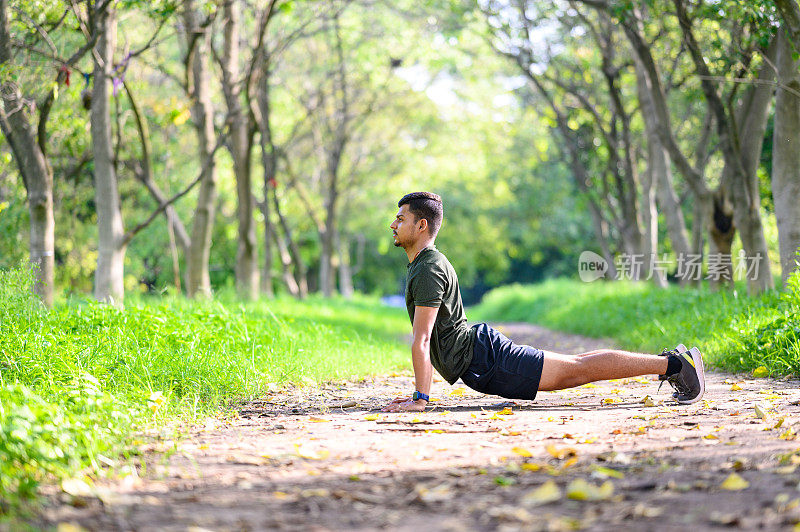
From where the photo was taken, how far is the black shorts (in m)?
5.70

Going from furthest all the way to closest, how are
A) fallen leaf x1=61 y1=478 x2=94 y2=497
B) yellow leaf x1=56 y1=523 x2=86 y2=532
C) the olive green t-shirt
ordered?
1. the olive green t-shirt
2. fallen leaf x1=61 y1=478 x2=94 y2=497
3. yellow leaf x1=56 y1=523 x2=86 y2=532

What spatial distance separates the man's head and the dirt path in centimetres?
122

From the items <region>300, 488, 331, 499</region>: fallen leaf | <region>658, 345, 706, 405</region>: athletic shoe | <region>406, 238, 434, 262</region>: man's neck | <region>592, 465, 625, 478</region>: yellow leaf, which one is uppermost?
<region>406, 238, 434, 262</region>: man's neck

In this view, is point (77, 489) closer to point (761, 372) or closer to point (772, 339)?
point (761, 372)

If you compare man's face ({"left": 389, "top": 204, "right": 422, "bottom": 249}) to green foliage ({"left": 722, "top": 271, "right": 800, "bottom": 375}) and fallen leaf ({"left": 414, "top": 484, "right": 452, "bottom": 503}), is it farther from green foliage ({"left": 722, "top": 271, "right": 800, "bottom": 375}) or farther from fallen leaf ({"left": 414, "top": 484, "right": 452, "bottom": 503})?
green foliage ({"left": 722, "top": 271, "right": 800, "bottom": 375})

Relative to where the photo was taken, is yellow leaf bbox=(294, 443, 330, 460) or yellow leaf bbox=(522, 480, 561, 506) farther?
yellow leaf bbox=(294, 443, 330, 460)

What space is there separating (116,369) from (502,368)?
2.61m

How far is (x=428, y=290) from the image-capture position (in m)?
5.54

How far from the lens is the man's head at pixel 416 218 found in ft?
18.9

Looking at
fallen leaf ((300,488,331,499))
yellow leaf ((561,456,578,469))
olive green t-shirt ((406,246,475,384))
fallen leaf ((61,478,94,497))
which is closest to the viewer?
fallen leaf ((61,478,94,497))

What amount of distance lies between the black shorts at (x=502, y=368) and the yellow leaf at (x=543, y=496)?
8.00 feet

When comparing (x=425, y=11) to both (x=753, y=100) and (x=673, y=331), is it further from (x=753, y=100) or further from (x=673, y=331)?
(x=673, y=331)

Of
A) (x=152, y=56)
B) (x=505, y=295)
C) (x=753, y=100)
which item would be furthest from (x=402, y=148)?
(x=753, y=100)

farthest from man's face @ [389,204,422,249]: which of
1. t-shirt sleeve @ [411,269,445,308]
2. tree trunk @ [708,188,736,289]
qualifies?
tree trunk @ [708,188,736,289]
